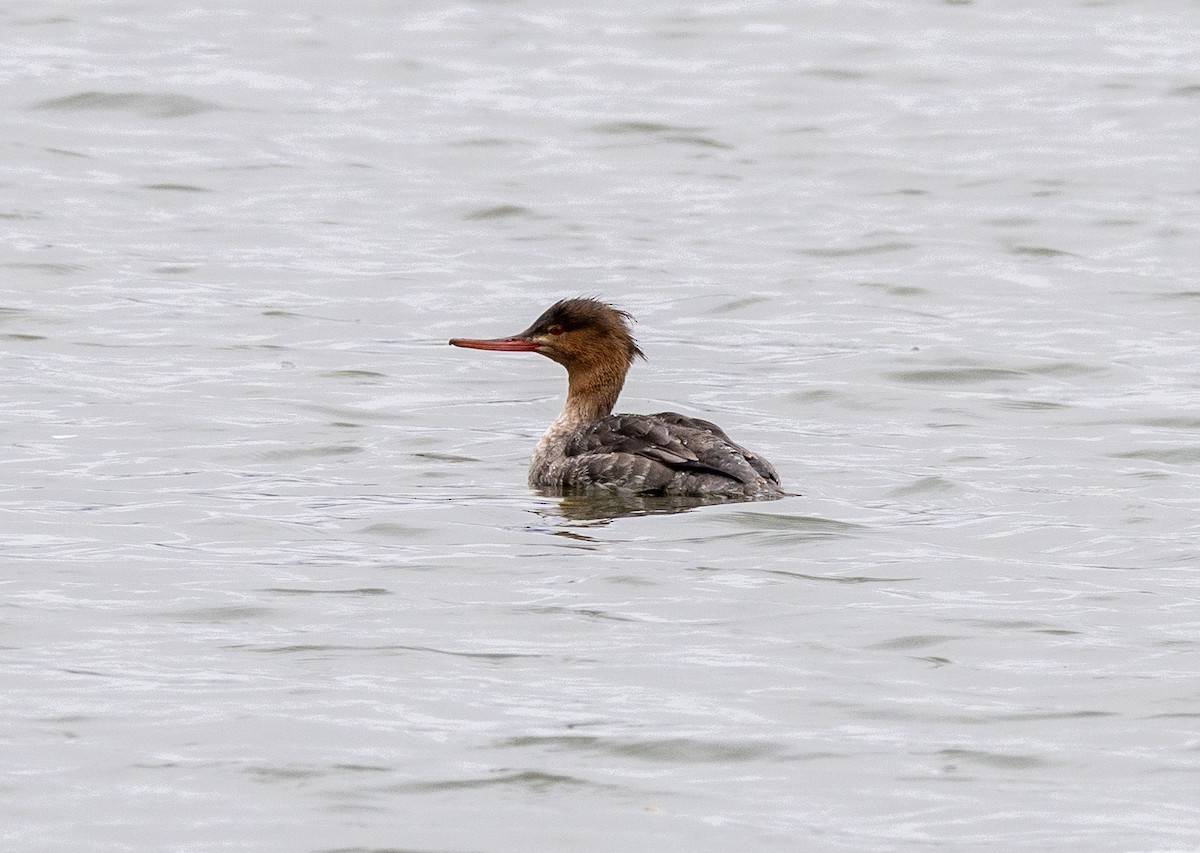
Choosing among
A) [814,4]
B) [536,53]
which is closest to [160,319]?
[536,53]

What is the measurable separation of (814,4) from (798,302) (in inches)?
449

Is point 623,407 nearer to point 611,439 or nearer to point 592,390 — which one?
point 592,390

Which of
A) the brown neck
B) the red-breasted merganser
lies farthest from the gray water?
the brown neck

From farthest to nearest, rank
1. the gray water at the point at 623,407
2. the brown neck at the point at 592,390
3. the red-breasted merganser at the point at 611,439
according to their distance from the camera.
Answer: the brown neck at the point at 592,390
the red-breasted merganser at the point at 611,439
the gray water at the point at 623,407

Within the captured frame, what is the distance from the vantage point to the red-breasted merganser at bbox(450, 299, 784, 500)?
378 inches

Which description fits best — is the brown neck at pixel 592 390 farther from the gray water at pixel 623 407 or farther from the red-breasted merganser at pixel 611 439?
the gray water at pixel 623 407

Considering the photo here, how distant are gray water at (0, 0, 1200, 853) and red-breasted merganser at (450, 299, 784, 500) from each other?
0.85 ft

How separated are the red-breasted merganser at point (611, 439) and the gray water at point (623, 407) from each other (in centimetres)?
26

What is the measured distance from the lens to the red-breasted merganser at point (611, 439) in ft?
31.5

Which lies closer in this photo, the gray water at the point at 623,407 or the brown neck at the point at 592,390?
the gray water at the point at 623,407

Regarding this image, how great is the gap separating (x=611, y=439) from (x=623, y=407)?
104 inches

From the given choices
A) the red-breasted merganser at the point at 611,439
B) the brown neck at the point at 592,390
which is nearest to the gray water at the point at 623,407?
the red-breasted merganser at the point at 611,439

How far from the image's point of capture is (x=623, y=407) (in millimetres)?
12742

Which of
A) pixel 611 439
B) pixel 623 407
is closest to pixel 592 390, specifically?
pixel 611 439
